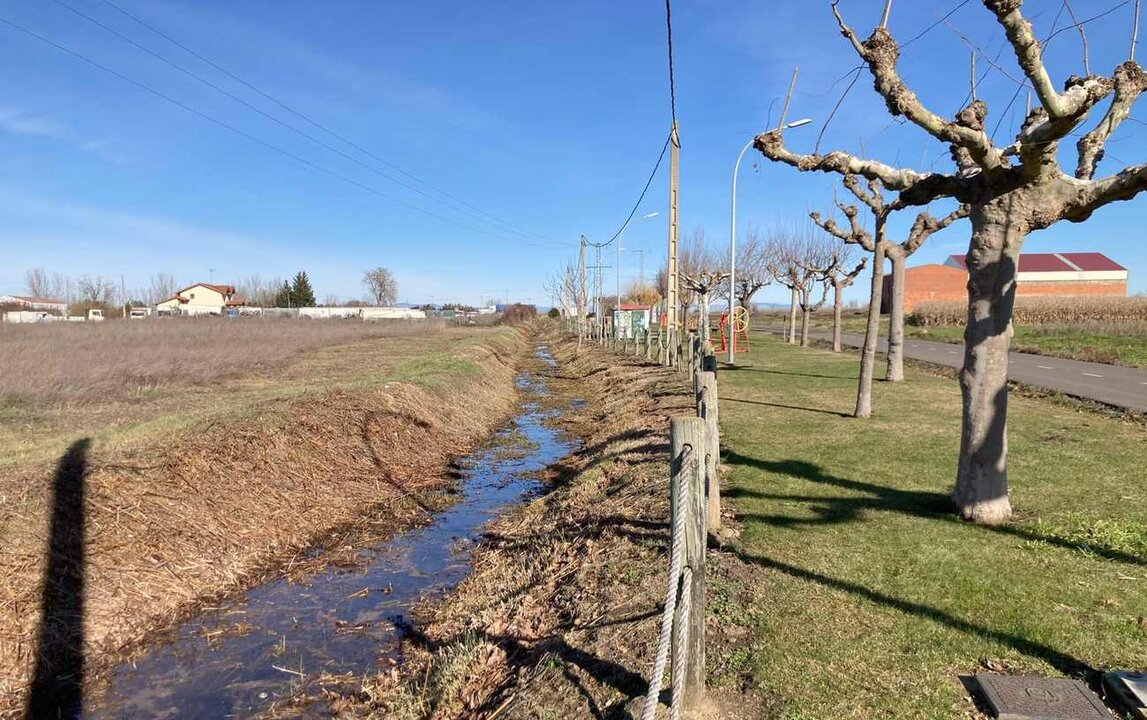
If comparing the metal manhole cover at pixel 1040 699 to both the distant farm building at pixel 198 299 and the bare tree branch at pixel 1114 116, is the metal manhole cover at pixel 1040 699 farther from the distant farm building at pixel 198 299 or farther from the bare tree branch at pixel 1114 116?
the distant farm building at pixel 198 299

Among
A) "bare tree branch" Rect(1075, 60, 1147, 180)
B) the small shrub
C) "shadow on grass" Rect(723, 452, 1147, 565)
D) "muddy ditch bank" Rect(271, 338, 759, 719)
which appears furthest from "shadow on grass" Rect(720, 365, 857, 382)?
the small shrub

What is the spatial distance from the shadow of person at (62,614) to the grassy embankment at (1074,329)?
24.2 metres

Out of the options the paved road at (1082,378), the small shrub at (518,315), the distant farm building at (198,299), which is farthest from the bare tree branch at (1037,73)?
the distant farm building at (198,299)

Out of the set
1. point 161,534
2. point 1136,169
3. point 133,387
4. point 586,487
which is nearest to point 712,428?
point 586,487

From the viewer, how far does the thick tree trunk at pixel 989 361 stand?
5812 mm

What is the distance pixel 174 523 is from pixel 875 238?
1230 cm

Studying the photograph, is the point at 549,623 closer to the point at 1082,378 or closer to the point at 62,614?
the point at 62,614

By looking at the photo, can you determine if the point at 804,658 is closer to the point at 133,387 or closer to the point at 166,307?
the point at 133,387

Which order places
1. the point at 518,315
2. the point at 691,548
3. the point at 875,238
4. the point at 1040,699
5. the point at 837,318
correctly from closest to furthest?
the point at 1040,699 → the point at 691,548 → the point at 875,238 → the point at 837,318 → the point at 518,315

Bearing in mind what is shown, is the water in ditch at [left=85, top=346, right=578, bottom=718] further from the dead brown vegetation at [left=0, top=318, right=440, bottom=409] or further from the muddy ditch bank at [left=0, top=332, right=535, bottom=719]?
the dead brown vegetation at [left=0, top=318, right=440, bottom=409]

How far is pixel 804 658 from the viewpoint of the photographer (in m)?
3.93

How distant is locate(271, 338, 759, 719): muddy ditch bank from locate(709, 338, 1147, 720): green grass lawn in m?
0.51

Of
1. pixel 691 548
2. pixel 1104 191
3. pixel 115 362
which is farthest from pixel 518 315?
pixel 691 548

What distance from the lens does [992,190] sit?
563 cm
